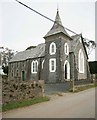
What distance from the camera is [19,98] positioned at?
14000 millimetres

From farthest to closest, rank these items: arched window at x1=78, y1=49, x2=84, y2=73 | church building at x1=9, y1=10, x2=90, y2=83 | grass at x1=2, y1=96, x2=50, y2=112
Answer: arched window at x1=78, y1=49, x2=84, y2=73
church building at x1=9, y1=10, x2=90, y2=83
grass at x1=2, y1=96, x2=50, y2=112

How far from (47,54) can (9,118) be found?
2635cm

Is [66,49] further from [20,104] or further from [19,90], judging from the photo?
[20,104]

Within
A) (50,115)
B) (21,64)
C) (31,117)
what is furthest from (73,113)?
(21,64)

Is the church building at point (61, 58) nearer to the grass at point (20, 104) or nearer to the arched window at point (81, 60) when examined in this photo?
the arched window at point (81, 60)

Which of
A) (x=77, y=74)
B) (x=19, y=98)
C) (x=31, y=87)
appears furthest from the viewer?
(x=77, y=74)

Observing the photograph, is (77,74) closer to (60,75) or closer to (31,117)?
(60,75)

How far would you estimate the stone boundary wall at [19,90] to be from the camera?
13045mm

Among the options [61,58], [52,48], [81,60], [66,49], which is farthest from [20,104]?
[81,60]

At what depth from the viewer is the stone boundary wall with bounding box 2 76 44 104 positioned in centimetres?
1305

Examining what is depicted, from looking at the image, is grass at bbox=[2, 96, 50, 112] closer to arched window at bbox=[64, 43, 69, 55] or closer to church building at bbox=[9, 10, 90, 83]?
church building at bbox=[9, 10, 90, 83]

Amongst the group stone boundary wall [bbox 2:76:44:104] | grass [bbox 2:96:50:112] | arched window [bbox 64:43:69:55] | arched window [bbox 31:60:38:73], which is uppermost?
Answer: arched window [bbox 64:43:69:55]

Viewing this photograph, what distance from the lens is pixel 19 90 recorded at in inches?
560

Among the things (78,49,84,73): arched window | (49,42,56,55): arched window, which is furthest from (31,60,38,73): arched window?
(78,49,84,73): arched window
